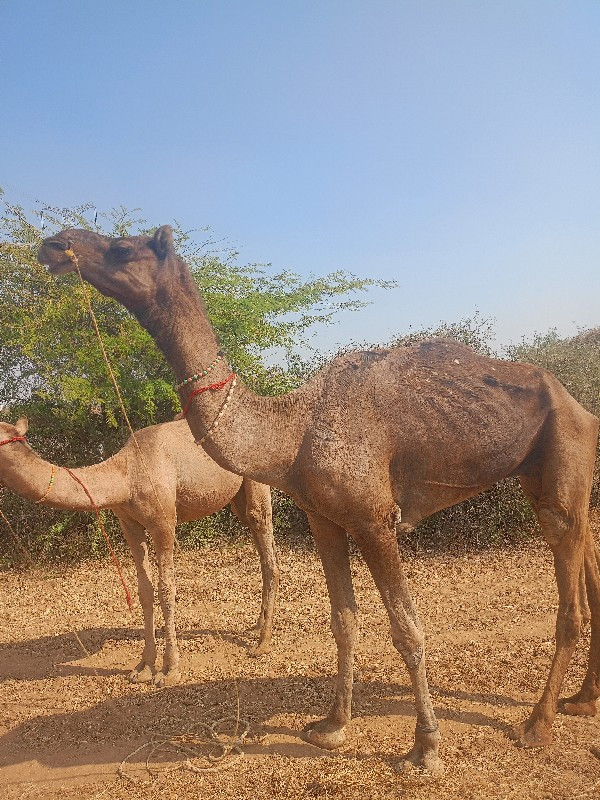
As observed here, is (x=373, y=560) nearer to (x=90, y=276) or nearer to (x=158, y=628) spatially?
(x=90, y=276)

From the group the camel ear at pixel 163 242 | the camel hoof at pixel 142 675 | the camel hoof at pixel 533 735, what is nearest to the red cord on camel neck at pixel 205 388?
the camel ear at pixel 163 242

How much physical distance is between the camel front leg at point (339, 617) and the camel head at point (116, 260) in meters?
1.90

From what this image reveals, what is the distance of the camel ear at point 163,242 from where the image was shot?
142 inches

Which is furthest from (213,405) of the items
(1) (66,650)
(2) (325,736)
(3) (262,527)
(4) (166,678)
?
(1) (66,650)

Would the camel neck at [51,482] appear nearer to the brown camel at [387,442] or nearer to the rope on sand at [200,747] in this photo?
the rope on sand at [200,747]

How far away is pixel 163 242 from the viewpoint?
11.9 ft

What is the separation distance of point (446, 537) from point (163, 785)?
6734mm

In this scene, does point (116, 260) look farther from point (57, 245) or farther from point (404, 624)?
point (404, 624)

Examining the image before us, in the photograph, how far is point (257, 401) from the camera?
3.87 meters

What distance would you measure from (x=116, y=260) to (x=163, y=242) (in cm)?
30

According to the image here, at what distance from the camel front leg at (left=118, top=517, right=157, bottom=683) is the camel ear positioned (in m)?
3.20

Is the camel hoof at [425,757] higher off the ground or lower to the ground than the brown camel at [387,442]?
lower

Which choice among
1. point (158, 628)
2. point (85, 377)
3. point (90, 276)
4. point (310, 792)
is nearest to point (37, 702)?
point (158, 628)

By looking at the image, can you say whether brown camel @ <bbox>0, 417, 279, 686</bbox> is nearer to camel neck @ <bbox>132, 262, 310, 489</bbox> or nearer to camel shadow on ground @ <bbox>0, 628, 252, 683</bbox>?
camel shadow on ground @ <bbox>0, 628, 252, 683</bbox>
